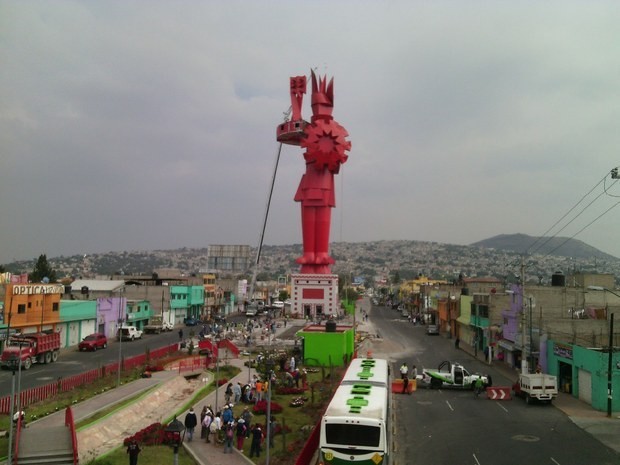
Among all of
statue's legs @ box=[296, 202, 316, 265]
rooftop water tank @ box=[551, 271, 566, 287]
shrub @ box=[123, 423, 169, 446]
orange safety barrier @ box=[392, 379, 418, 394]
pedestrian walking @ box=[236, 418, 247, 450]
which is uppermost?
statue's legs @ box=[296, 202, 316, 265]

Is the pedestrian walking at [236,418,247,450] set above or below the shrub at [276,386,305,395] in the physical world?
above

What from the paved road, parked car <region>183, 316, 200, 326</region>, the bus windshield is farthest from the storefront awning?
parked car <region>183, 316, 200, 326</region>

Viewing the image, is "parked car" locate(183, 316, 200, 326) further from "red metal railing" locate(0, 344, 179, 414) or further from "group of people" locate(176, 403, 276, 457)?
"group of people" locate(176, 403, 276, 457)

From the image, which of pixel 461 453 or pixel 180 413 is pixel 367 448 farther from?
pixel 180 413

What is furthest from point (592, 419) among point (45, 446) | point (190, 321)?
point (190, 321)

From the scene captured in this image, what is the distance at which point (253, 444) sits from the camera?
18578 mm

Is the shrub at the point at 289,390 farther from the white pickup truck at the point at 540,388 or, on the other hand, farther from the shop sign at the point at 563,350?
the shop sign at the point at 563,350

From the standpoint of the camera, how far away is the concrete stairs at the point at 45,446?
1595cm

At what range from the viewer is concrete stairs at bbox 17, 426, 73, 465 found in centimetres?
1595

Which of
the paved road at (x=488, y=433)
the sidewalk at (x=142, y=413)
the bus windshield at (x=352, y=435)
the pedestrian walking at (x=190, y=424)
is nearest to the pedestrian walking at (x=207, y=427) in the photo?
the sidewalk at (x=142, y=413)

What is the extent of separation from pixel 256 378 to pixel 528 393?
48.2 feet

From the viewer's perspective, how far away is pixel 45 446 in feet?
54.8

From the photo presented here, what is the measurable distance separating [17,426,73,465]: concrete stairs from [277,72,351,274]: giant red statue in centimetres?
2503

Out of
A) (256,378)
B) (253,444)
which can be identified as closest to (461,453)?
(253,444)
